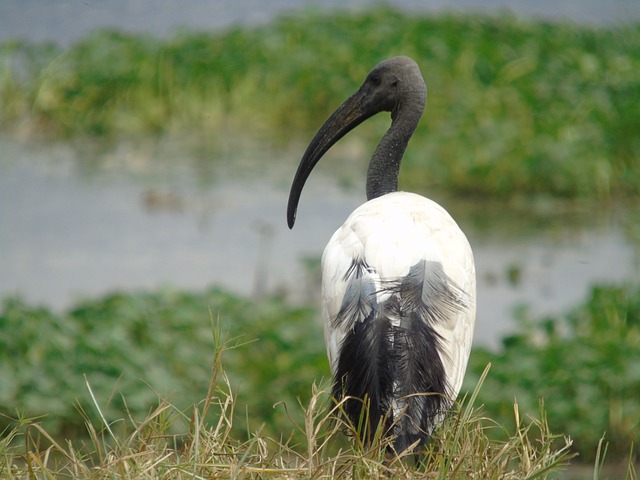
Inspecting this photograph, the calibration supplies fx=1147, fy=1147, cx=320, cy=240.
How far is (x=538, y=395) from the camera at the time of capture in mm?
4828

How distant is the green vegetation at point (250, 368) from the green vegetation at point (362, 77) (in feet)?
9.84

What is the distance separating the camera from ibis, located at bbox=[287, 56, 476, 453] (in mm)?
2949

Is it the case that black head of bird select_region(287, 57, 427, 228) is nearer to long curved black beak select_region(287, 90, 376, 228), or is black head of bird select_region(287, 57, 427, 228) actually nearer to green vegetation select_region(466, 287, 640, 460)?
long curved black beak select_region(287, 90, 376, 228)

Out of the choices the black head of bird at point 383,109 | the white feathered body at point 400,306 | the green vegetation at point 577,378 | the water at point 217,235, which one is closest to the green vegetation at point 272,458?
the white feathered body at point 400,306

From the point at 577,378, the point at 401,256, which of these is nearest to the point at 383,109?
the point at 401,256

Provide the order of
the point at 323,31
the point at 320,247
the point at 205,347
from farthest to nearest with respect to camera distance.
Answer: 1. the point at 323,31
2. the point at 320,247
3. the point at 205,347

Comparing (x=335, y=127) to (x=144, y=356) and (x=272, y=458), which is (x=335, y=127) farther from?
(x=272, y=458)

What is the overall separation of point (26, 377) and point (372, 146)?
459 centimetres

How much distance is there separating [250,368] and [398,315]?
2.05 metres

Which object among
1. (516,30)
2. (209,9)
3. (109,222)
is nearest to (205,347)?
(109,222)

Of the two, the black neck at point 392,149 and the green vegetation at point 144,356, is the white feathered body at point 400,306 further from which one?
the green vegetation at point 144,356

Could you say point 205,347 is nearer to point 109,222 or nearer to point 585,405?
point 585,405

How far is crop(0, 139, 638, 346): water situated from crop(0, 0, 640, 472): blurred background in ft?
0.07

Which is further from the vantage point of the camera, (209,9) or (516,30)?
(209,9)
